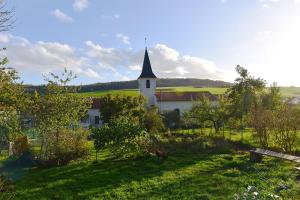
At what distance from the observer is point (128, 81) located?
441ft

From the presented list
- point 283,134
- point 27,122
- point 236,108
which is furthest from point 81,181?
point 236,108

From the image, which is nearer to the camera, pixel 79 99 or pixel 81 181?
pixel 81 181

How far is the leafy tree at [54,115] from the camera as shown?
21.8m

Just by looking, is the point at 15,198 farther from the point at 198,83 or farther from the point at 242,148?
the point at 198,83

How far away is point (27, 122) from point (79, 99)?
4.23m

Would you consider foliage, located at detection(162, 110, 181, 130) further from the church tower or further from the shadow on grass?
the shadow on grass

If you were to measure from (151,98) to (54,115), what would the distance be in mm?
45215

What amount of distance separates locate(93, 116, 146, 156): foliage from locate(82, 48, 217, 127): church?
37903mm

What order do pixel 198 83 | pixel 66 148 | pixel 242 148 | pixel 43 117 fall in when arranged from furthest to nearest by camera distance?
pixel 198 83
pixel 242 148
pixel 43 117
pixel 66 148

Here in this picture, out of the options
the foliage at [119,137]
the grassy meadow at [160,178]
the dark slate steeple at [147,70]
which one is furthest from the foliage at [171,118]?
the foliage at [119,137]

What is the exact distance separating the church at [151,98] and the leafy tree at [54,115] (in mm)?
36594

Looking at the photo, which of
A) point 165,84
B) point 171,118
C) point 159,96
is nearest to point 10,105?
point 171,118

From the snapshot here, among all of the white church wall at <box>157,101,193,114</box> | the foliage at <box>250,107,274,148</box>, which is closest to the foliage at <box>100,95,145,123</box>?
the foliage at <box>250,107,274,148</box>

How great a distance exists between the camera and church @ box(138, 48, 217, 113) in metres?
65.8
